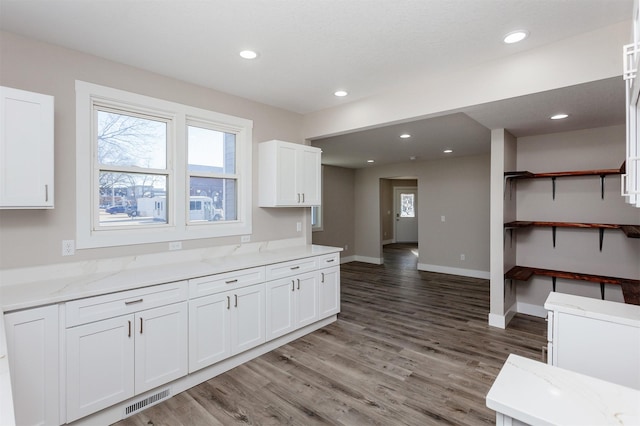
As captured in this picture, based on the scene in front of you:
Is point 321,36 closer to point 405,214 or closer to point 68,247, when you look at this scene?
point 68,247

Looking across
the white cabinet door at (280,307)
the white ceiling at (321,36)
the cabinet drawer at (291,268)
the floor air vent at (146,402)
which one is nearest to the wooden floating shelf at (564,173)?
the white ceiling at (321,36)

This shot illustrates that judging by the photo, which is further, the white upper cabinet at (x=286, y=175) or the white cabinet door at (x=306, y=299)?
the white upper cabinet at (x=286, y=175)

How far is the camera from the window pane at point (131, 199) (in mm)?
2676

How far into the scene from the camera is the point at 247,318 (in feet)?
9.60

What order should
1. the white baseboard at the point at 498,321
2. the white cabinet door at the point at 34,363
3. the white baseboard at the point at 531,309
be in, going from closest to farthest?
the white cabinet door at the point at 34,363 < the white baseboard at the point at 498,321 < the white baseboard at the point at 531,309

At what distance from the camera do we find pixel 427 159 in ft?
22.8

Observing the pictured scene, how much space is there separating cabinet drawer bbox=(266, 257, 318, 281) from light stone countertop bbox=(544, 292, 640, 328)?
7.21 feet

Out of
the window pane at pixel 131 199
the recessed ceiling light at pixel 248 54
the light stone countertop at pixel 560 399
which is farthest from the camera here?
the window pane at pixel 131 199

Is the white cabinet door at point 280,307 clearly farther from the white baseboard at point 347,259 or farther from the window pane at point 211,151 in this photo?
the white baseboard at point 347,259

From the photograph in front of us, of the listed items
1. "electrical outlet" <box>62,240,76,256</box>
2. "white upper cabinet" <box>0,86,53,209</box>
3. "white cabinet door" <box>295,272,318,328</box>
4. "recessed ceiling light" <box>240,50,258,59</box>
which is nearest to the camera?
"white upper cabinet" <box>0,86,53,209</box>

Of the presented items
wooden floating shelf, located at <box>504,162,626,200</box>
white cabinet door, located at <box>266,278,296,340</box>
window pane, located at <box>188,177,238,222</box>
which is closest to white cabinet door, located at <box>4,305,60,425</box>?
window pane, located at <box>188,177,238,222</box>

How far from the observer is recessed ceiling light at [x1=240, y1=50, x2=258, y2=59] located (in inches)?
99.0

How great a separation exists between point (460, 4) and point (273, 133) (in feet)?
8.06

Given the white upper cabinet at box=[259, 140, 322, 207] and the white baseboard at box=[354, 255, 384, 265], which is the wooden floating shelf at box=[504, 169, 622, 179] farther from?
the white baseboard at box=[354, 255, 384, 265]
